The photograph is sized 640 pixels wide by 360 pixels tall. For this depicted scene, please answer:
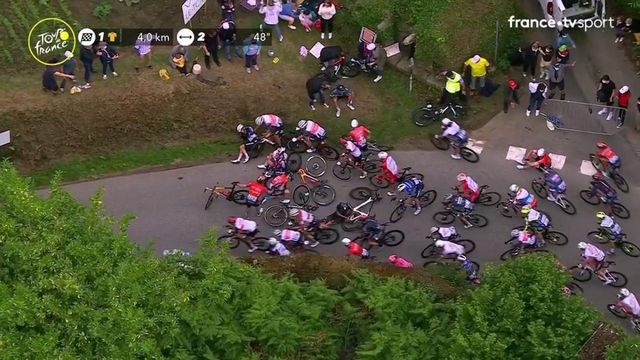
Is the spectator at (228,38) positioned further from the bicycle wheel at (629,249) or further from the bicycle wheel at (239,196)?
the bicycle wheel at (629,249)

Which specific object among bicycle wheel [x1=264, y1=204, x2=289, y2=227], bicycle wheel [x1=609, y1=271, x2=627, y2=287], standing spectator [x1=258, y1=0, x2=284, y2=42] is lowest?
bicycle wheel [x1=609, y1=271, x2=627, y2=287]

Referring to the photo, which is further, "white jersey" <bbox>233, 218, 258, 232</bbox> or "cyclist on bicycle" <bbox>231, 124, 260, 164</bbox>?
"cyclist on bicycle" <bbox>231, 124, 260, 164</bbox>

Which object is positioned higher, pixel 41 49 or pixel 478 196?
pixel 41 49

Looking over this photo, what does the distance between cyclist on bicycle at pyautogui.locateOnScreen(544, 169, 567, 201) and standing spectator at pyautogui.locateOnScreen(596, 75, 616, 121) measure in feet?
13.2

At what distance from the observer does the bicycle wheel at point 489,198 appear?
22031 millimetres

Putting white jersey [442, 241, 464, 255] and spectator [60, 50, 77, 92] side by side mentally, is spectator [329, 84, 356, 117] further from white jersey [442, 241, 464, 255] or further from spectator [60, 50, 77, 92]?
spectator [60, 50, 77, 92]

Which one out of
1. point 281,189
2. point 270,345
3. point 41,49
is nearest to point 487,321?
point 270,345

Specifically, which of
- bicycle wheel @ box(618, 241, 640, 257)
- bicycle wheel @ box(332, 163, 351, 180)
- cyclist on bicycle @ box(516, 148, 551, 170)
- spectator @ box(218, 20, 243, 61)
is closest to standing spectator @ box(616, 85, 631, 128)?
cyclist on bicycle @ box(516, 148, 551, 170)

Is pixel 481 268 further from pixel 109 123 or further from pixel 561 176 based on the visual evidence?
pixel 109 123

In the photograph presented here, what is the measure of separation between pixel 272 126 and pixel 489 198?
296 inches

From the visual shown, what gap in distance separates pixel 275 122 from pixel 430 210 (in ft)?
19.3

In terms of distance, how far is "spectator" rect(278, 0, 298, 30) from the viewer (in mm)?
26641

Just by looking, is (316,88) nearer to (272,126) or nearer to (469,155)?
(272,126)

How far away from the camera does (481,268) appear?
67.7ft
